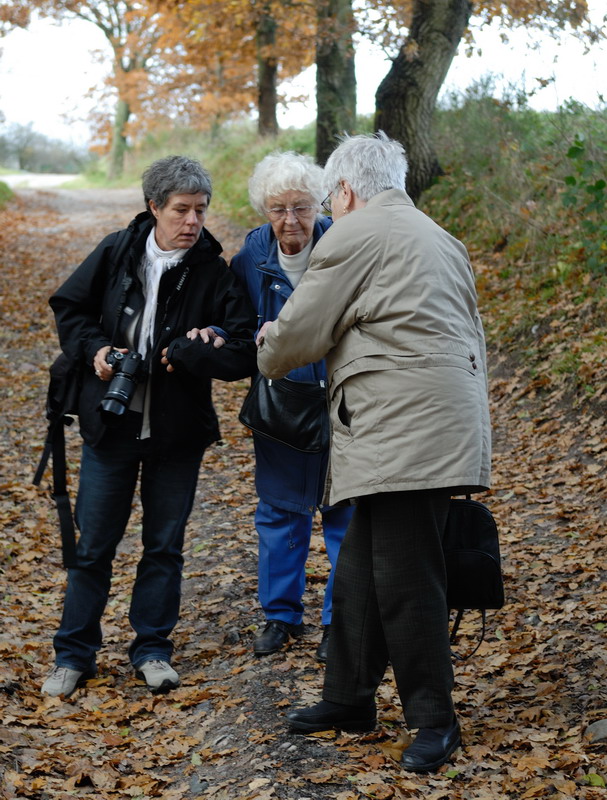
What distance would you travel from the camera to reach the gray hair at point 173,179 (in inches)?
155

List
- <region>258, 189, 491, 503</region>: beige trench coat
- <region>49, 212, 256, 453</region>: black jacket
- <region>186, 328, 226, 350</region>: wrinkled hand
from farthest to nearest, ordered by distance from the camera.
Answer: <region>49, 212, 256, 453</region>: black jacket
<region>186, 328, 226, 350</region>: wrinkled hand
<region>258, 189, 491, 503</region>: beige trench coat

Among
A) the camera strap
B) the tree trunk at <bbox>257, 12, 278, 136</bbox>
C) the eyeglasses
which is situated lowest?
the camera strap

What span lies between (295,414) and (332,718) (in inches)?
52.2

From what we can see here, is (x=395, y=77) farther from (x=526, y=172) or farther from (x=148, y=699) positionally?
(x=148, y=699)

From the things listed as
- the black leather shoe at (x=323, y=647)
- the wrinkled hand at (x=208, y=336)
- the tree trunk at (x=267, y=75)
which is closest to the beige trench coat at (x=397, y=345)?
the wrinkled hand at (x=208, y=336)

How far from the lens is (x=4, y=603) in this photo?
5453 mm

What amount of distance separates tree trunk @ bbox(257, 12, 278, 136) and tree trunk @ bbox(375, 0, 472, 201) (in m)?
8.39

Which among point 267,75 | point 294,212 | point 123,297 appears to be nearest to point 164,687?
point 123,297

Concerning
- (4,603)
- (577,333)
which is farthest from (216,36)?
(4,603)

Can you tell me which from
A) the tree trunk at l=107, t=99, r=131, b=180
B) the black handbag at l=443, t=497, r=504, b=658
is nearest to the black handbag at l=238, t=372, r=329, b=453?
the black handbag at l=443, t=497, r=504, b=658

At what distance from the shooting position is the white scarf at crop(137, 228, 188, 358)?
4078 mm

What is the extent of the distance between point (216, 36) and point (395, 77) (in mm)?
10995

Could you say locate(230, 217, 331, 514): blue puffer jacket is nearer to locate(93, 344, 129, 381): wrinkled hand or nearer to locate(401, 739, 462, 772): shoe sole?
locate(93, 344, 129, 381): wrinkled hand

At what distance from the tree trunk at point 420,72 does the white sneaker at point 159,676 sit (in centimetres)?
874
